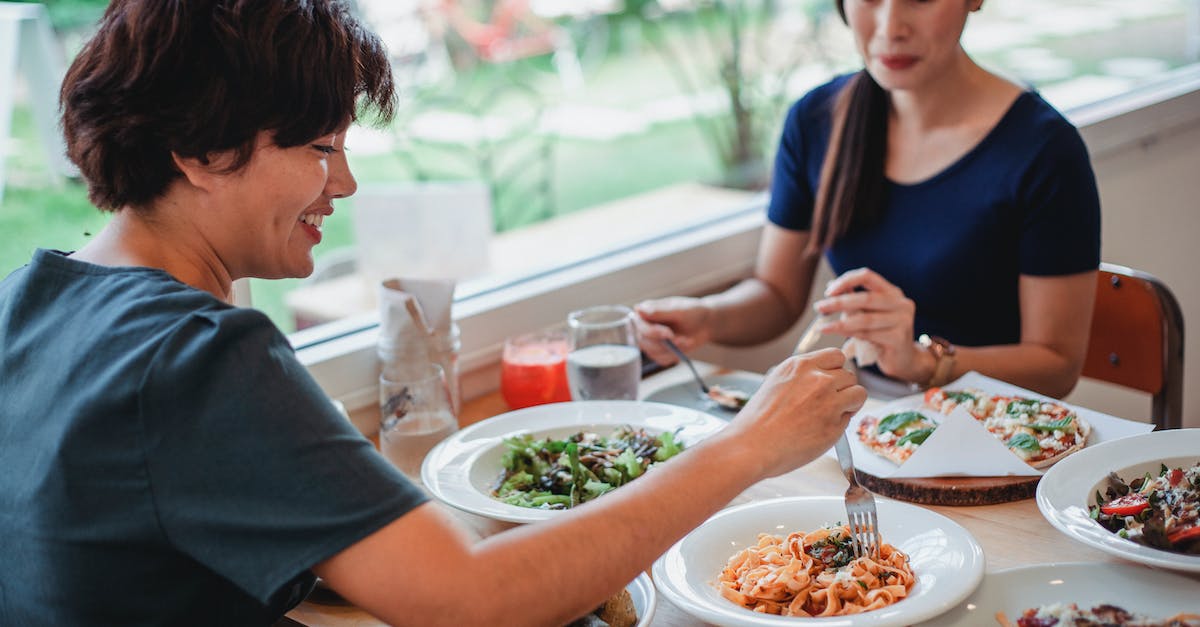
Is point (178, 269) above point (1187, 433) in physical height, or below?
above

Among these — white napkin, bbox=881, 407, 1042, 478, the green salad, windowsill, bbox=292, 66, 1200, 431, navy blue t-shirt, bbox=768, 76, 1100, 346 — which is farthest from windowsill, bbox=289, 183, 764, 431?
white napkin, bbox=881, 407, 1042, 478

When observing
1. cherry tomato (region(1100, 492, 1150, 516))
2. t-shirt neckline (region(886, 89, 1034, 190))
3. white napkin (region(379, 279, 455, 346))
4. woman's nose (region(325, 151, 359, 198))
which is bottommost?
cherry tomato (region(1100, 492, 1150, 516))

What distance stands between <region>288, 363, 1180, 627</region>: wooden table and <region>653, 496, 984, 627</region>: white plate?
0.05 m

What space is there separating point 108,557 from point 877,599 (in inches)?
28.0

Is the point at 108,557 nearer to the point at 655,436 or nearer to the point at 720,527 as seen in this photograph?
the point at 720,527

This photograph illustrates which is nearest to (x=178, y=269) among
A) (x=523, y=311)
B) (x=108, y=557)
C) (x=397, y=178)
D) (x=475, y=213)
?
(x=108, y=557)

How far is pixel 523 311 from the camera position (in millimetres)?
2113

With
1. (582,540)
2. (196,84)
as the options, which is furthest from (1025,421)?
(196,84)

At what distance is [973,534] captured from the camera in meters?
1.32

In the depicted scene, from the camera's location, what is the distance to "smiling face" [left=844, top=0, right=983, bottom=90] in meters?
1.85

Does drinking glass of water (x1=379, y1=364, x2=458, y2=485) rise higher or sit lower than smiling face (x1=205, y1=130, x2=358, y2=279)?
lower

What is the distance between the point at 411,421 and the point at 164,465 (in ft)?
2.47

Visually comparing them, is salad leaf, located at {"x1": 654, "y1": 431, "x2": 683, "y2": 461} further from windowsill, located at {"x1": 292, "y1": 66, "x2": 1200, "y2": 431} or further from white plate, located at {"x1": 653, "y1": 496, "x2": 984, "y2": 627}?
windowsill, located at {"x1": 292, "y1": 66, "x2": 1200, "y2": 431}

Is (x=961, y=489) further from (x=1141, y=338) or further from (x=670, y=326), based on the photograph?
(x=1141, y=338)
